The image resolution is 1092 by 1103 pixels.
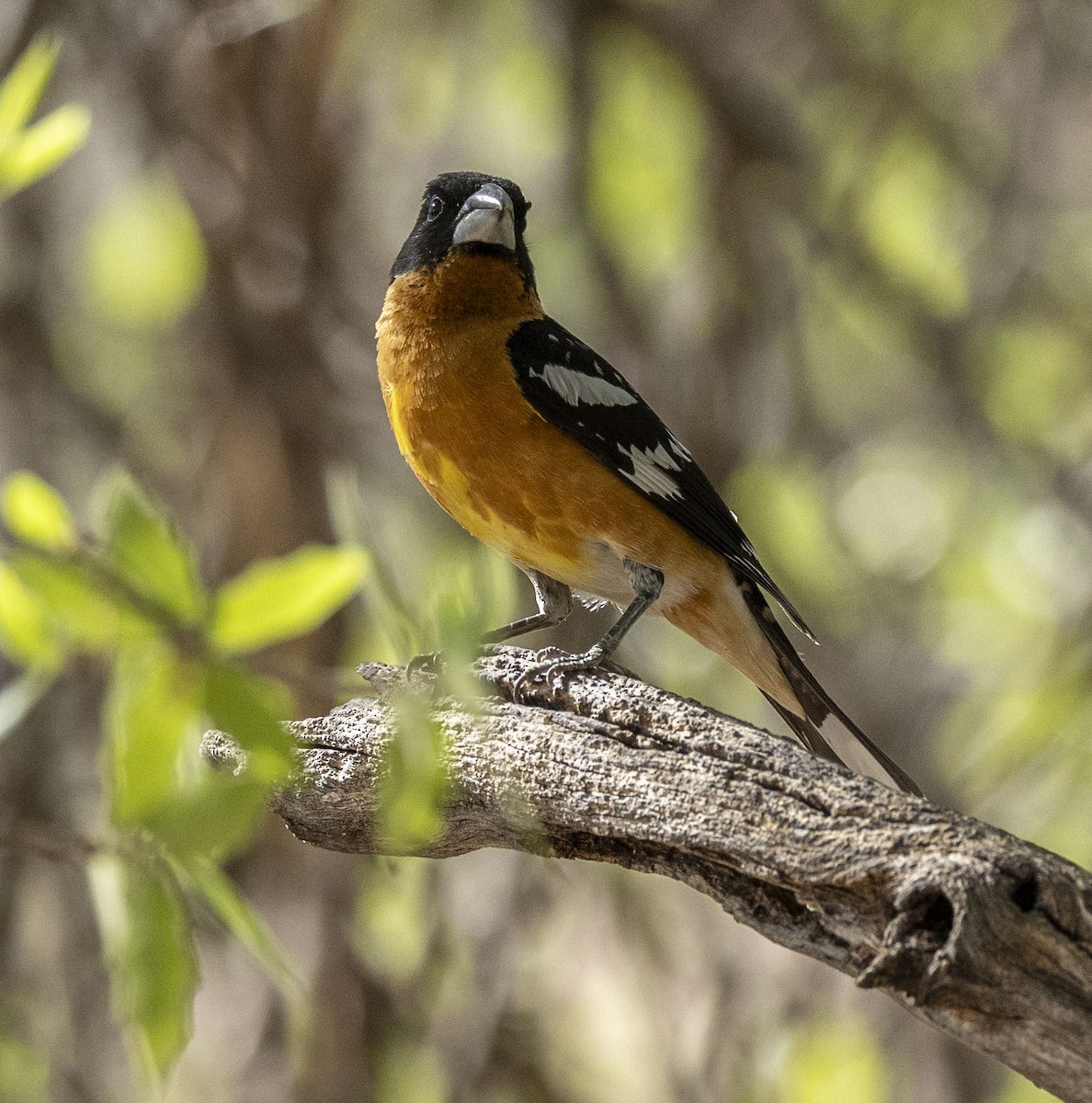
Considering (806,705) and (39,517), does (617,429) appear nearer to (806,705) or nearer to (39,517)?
(806,705)

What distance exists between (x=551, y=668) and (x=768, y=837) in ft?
2.28

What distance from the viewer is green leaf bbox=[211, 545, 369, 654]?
1.12 metres

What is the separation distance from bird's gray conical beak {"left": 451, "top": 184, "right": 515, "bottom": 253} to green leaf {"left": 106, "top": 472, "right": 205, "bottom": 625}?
8.13 ft

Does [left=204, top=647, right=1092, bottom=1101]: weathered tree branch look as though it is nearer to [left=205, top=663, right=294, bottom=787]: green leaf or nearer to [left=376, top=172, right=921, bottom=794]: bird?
[left=205, top=663, right=294, bottom=787]: green leaf

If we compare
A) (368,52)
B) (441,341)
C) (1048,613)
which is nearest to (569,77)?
(368,52)

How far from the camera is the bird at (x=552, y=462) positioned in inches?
128

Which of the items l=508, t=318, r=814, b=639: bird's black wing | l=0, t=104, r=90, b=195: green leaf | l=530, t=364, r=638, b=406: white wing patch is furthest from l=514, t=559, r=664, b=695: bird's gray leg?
l=0, t=104, r=90, b=195: green leaf

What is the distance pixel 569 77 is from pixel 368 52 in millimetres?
922

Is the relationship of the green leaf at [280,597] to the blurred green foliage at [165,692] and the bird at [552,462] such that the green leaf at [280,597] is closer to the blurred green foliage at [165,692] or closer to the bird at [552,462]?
the blurred green foliage at [165,692]

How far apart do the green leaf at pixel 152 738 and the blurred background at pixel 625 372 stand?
3.02 meters

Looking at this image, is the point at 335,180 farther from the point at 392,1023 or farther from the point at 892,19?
the point at 392,1023

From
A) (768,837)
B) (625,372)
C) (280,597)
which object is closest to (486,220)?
(625,372)

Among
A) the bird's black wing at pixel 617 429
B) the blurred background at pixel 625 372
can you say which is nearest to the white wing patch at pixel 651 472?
the bird's black wing at pixel 617 429

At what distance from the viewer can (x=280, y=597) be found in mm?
1138
